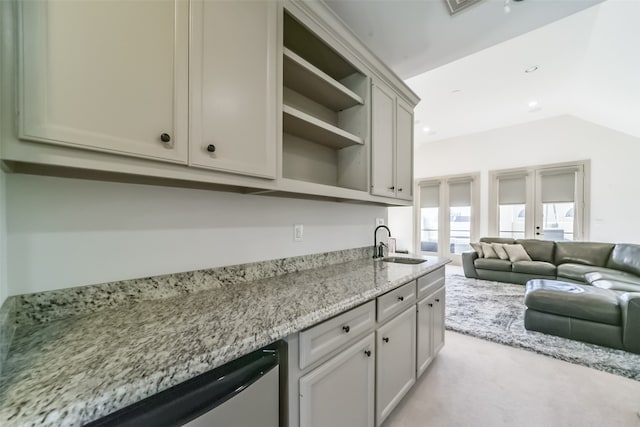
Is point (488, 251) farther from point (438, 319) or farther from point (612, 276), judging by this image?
point (438, 319)

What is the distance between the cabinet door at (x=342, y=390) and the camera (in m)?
0.94

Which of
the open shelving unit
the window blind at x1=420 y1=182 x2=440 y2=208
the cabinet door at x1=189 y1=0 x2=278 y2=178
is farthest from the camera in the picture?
the window blind at x1=420 y1=182 x2=440 y2=208

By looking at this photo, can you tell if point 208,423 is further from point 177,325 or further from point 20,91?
point 20,91

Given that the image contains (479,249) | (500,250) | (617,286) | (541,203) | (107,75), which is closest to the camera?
(107,75)

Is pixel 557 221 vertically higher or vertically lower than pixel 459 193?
lower

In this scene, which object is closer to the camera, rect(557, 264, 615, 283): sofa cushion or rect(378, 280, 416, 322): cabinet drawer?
rect(378, 280, 416, 322): cabinet drawer

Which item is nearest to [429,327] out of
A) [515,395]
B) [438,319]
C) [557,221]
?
[438,319]

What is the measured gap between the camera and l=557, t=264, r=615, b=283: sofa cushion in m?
3.71

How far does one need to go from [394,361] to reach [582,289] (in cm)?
263

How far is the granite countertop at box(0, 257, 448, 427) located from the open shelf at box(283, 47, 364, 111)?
1288mm

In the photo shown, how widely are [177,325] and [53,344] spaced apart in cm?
31

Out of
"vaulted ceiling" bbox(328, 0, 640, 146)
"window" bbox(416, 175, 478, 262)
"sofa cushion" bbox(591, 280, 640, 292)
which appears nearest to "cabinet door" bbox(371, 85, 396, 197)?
"vaulted ceiling" bbox(328, 0, 640, 146)

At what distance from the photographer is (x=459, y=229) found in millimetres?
6633

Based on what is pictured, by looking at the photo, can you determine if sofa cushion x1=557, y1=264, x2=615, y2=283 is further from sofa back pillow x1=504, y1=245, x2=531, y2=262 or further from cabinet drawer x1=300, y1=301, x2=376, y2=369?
cabinet drawer x1=300, y1=301, x2=376, y2=369
